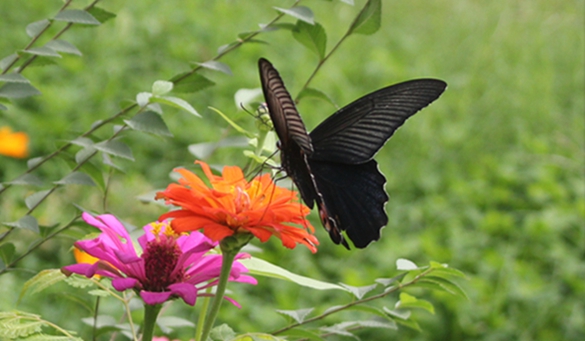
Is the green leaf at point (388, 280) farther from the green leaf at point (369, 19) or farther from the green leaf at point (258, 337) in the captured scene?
the green leaf at point (369, 19)

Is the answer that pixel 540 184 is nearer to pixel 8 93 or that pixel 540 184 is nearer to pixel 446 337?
pixel 446 337

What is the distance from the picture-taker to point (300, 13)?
2.89ft

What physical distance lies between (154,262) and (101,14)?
41 centimetres

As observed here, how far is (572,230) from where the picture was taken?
7.40ft

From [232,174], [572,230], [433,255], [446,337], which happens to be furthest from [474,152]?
[232,174]

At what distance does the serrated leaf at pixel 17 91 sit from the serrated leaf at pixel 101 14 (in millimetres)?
137

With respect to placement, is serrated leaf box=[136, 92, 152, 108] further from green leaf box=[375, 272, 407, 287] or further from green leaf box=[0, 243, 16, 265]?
green leaf box=[375, 272, 407, 287]

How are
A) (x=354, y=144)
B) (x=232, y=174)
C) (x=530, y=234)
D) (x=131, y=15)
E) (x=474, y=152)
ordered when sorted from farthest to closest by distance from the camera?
1. (x=131, y=15)
2. (x=474, y=152)
3. (x=530, y=234)
4. (x=354, y=144)
5. (x=232, y=174)

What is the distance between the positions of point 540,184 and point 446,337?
829mm

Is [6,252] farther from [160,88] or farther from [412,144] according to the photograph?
[412,144]

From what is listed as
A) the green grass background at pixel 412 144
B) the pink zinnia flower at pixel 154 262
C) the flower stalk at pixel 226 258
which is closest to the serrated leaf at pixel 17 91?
the pink zinnia flower at pixel 154 262

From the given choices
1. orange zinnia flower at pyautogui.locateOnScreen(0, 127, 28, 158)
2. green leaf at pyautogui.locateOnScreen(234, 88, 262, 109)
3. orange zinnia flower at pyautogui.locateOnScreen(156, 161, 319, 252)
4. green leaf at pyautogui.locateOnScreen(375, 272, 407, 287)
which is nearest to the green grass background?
orange zinnia flower at pyautogui.locateOnScreen(0, 127, 28, 158)

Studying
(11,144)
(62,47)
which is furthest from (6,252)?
(11,144)

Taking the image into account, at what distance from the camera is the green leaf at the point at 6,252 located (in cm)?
77
